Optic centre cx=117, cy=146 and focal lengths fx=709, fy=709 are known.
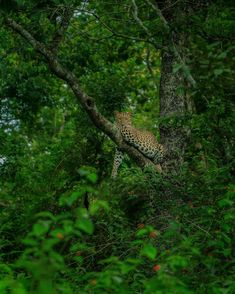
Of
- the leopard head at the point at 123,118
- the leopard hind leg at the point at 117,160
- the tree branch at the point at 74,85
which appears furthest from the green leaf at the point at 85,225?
the leopard head at the point at 123,118

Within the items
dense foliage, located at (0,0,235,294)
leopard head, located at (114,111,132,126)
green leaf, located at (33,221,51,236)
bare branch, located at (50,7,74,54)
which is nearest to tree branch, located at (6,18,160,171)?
bare branch, located at (50,7,74,54)

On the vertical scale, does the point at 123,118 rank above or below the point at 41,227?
above

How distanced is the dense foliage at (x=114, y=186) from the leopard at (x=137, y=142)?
459 millimetres

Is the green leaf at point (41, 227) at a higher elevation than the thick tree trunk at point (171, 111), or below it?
below

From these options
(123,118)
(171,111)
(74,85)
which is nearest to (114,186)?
(74,85)

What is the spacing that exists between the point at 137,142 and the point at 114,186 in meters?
2.92

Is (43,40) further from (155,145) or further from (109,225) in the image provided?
(109,225)

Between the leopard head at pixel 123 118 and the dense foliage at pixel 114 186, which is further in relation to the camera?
the leopard head at pixel 123 118

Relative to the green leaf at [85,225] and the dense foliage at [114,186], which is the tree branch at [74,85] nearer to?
the dense foliage at [114,186]

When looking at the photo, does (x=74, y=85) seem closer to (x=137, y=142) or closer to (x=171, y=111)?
(x=171, y=111)

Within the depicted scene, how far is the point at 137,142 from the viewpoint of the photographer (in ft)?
39.8

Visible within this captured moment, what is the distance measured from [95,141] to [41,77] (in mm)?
3953

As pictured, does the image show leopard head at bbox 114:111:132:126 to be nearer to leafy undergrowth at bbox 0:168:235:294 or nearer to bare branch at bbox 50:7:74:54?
leafy undergrowth at bbox 0:168:235:294

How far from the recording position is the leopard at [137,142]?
11711 mm
